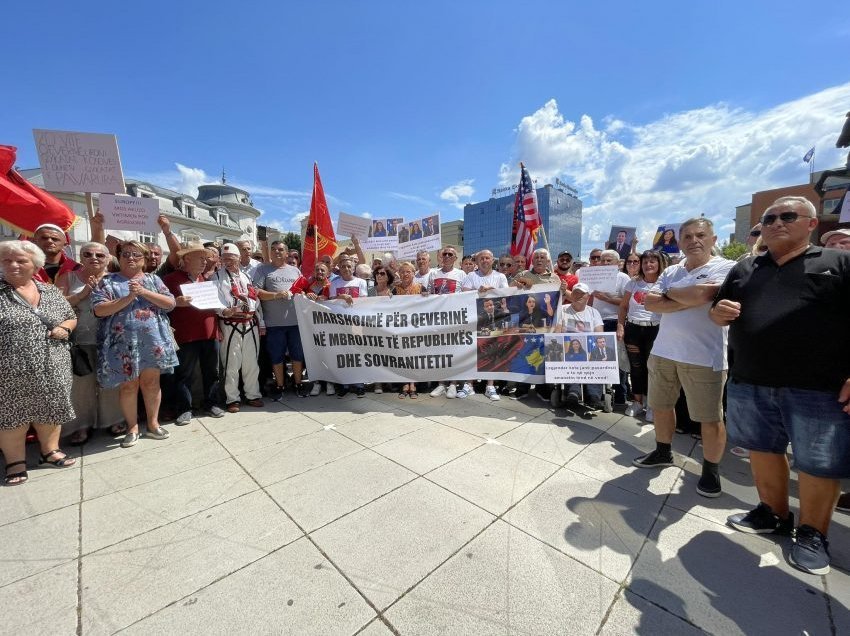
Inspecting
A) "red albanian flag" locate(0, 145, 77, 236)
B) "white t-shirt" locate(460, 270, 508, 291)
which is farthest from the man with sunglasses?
"red albanian flag" locate(0, 145, 77, 236)

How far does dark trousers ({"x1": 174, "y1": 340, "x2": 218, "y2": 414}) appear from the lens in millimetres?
4039

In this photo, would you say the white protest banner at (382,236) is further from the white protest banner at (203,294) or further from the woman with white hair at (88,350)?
the woman with white hair at (88,350)

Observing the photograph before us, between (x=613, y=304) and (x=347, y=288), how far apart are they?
353 centimetres

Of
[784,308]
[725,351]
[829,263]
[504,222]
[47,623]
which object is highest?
[504,222]

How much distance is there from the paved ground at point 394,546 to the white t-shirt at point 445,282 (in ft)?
8.25

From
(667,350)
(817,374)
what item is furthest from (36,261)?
(817,374)

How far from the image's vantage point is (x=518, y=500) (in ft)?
8.17

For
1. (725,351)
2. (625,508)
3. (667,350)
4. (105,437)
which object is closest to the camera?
(625,508)

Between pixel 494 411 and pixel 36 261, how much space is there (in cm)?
434

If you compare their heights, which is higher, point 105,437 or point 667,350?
point 667,350

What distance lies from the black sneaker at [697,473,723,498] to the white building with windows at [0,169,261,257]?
1164 inches

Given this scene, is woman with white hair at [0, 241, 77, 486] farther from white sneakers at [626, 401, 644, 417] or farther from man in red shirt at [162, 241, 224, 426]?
white sneakers at [626, 401, 644, 417]

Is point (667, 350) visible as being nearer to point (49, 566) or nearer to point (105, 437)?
point (49, 566)

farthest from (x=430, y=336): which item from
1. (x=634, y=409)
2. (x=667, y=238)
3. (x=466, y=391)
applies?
(x=667, y=238)
